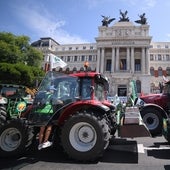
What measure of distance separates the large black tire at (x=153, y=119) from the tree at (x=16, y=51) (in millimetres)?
31728

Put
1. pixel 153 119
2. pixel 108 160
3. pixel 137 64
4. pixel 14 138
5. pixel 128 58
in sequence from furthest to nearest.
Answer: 1. pixel 137 64
2. pixel 128 58
3. pixel 153 119
4. pixel 14 138
5. pixel 108 160

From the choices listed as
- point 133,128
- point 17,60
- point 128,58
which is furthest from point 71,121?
point 128,58

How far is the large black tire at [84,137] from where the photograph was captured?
4875 mm

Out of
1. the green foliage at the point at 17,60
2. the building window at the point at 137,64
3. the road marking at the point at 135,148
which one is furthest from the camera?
the building window at the point at 137,64

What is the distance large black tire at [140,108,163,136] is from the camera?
7.78 meters

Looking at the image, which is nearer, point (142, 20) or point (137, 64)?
point (137, 64)

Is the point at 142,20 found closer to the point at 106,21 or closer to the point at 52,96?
the point at 106,21

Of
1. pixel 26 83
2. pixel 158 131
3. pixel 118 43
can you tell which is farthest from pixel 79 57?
pixel 158 131

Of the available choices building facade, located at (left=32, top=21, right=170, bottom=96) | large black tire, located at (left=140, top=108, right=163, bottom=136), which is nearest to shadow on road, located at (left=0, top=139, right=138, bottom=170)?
large black tire, located at (left=140, top=108, right=163, bottom=136)

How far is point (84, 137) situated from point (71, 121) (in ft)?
1.74

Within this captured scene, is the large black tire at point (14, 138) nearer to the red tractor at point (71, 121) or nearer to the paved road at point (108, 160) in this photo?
the red tractor at point (71, 121)

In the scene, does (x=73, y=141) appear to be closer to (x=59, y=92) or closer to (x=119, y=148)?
(x=59, y=92)

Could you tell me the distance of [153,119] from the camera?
791 centimetres

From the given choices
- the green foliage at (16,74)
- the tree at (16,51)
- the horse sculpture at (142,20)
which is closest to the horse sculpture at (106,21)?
the horse sculpture at (142,20)
